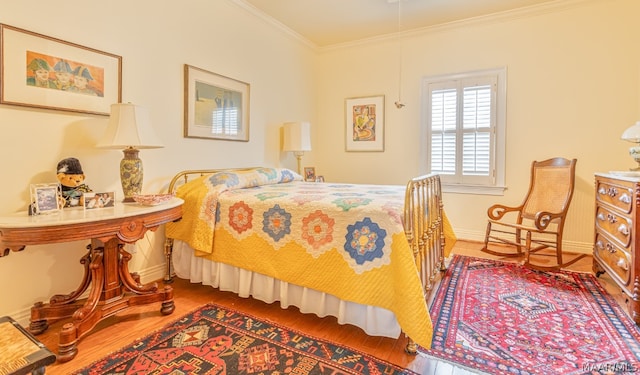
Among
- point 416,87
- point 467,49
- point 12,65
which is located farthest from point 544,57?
point 12,65

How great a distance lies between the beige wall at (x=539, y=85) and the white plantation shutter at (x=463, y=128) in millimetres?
169

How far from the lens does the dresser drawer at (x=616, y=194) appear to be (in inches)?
84.1

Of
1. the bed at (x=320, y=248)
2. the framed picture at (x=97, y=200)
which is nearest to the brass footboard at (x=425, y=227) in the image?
the bed at (x=320, y=248)

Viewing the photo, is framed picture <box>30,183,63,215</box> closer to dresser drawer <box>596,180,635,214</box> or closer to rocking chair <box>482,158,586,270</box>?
dresser drawer <box>596,180,635,214</box>

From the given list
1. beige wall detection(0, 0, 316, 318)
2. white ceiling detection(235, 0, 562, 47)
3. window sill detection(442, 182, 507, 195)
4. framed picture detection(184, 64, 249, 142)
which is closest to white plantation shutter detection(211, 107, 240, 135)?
framed picture detection(184, 64, 249, 142)

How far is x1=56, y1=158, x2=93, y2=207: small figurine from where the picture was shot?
6.48 feet

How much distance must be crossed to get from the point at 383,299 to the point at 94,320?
5.46 ft

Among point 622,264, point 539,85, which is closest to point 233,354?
point 622,264

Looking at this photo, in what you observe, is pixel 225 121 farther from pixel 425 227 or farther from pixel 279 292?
pixel 425 227

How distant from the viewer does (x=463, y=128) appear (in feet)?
13.1

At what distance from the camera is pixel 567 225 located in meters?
3.60

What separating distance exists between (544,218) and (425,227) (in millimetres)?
1633

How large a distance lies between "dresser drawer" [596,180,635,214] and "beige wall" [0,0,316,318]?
3293 mm

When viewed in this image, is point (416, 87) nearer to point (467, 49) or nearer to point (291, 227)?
point (467, 49)
